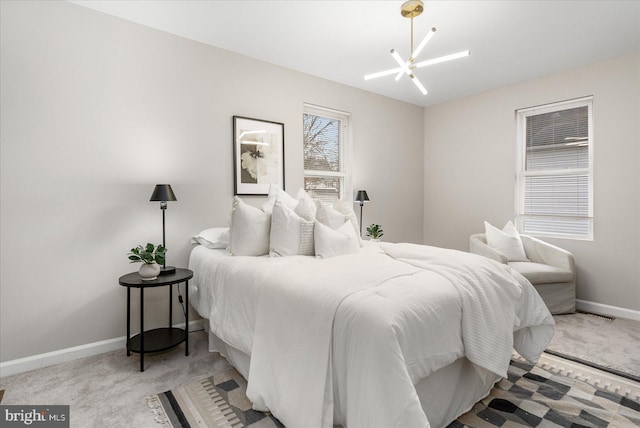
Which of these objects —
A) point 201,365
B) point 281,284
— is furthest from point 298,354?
point 201,365

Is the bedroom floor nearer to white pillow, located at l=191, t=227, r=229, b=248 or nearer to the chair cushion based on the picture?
the chair cushion

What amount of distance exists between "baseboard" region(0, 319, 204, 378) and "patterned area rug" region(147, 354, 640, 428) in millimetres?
938

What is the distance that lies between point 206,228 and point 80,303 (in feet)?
3.69

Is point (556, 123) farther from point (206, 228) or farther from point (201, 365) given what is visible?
point (201, 365)

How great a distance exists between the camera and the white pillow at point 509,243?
3.78 m

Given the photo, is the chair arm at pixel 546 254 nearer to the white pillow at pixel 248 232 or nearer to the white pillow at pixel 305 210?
the white pillow at pixel 305 210

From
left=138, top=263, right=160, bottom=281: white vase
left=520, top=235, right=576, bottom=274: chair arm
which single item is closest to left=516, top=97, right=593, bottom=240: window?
left=520, top=235, right=576, bottom=274: chair arm

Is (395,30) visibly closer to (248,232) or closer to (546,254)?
(248,232)

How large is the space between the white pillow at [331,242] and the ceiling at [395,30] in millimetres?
1710

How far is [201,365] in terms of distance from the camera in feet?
7.80

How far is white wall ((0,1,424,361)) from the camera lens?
2301 mm

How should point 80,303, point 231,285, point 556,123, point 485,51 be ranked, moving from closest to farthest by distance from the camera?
point 231,285, point 80,303, point 485,51, point 556,123

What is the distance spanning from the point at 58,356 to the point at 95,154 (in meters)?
1.54

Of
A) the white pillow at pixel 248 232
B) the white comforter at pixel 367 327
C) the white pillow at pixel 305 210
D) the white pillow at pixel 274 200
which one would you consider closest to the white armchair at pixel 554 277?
the white comforter at pixel 367 327
